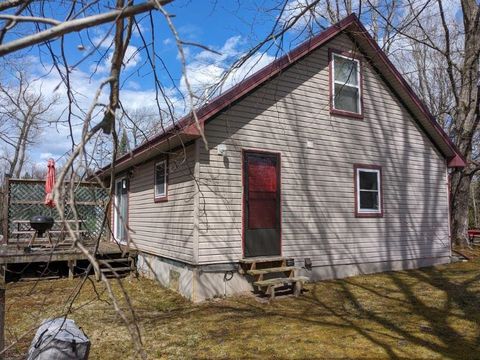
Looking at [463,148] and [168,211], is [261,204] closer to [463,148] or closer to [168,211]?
[168,211]

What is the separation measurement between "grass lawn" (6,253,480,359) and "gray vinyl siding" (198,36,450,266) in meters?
1.07

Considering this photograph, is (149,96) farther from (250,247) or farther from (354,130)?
(354,130)

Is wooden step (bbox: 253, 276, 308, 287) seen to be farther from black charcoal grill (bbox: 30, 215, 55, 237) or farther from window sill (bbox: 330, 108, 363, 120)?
black charcoal grill (bbox: 30, 215, 55, 237)

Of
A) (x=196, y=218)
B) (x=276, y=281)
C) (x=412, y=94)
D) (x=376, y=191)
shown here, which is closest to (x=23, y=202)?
(x=196, y=218)

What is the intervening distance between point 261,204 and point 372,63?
472 cm

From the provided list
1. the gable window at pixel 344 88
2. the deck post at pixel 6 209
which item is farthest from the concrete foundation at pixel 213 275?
the deck post at pixel 6 209

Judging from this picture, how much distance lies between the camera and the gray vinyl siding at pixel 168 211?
27.7ft

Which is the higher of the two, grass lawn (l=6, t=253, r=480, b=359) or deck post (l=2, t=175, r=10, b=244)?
deck post (l=2, t=175, r=10, b=244)

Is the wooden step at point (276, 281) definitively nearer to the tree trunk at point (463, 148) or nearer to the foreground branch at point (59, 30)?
the foreground branch at point (59, 30)

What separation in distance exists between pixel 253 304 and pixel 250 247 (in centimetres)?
127

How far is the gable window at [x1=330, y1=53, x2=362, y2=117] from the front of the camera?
33.2ft

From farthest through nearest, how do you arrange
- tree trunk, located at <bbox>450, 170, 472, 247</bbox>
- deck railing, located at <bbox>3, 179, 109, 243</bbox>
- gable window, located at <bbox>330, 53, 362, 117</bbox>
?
tree trunk, located at <bbox>450, 170, 472, 247</bbox>, deck railing, located at <bbox>3, 179, 109, 243</bbox>, gable window, located at <bbox>330, 53, 362, 117</bbox>

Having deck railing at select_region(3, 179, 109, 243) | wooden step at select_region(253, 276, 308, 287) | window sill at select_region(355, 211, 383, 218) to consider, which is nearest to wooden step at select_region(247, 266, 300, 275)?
wooden step at select_region(253, 276, 308, 287)

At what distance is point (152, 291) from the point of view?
9172mm
